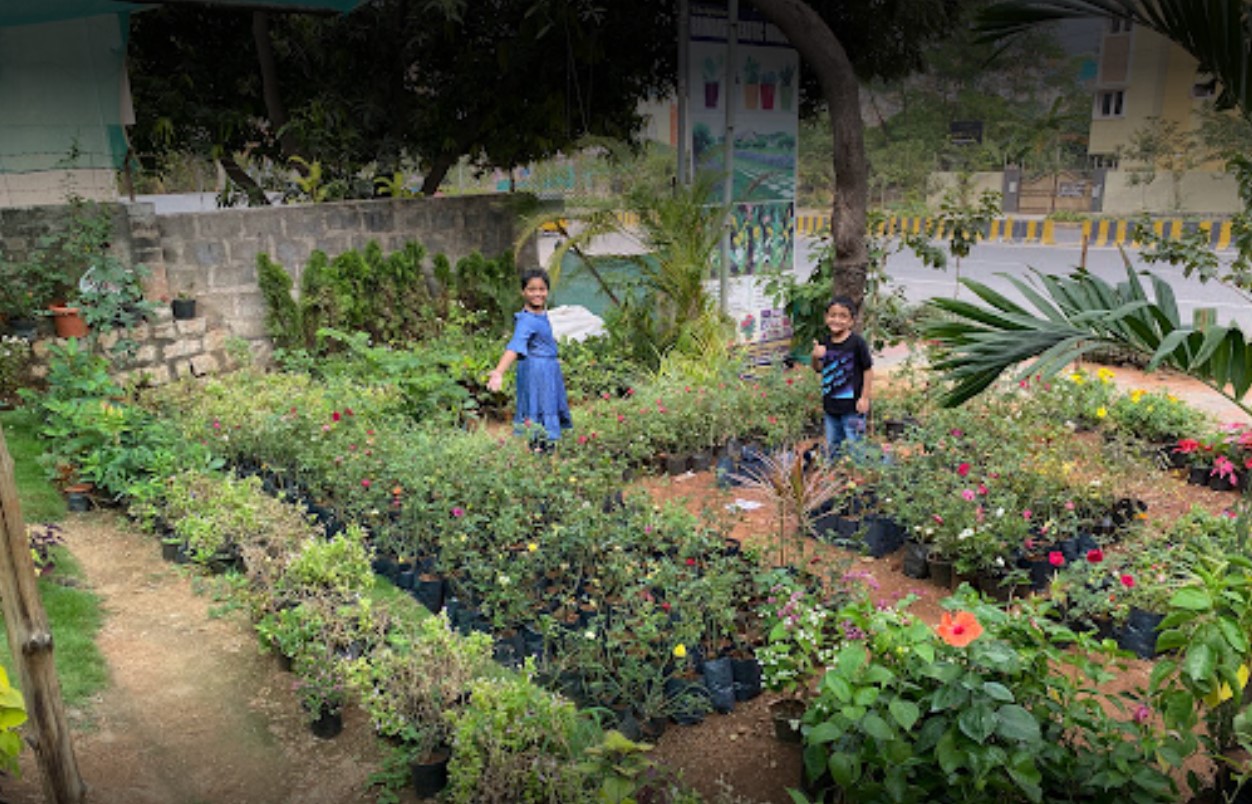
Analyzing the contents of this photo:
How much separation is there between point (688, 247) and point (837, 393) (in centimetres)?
290

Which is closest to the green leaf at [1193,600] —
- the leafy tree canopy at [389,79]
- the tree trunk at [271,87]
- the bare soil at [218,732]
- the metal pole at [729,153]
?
Result: the bare soil at [218,732]

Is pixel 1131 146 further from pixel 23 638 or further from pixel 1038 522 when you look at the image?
pixel 23 638

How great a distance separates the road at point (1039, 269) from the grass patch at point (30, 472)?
6.75 metres

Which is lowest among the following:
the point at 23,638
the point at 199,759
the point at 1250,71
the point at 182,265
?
the point at 199,759

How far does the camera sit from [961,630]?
2.48m

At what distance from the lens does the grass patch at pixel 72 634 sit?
368cm

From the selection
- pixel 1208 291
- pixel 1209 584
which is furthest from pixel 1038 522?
pixel 1208 291

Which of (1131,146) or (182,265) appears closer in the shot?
(182,265)

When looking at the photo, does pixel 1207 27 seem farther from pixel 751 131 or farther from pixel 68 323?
pixel 68 323

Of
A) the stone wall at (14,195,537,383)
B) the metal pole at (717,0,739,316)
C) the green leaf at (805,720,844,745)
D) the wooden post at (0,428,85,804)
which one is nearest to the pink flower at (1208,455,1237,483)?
the metal pole at (717,0,739,316)

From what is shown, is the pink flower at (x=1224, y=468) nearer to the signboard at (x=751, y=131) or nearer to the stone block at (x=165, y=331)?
the signboard at (x=751, y=131)

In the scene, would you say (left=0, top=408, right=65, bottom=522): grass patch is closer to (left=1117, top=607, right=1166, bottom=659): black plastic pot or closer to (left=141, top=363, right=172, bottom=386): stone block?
(left=141, top=363, right=172, bottom=386): stone block

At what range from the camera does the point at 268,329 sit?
830 cm

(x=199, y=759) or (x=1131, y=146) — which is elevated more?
(x=1131, y=146)
